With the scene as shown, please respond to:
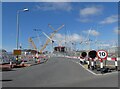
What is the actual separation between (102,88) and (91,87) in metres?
0.58

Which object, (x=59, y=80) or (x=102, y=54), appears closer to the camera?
(x=59, y=80)

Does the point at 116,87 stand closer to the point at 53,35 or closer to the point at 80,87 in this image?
the point at 80,87

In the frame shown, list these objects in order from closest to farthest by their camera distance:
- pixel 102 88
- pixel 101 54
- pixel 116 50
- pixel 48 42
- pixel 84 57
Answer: pixel 102 88 < pixel 101 54 < pixel 84 57 < pixel 116 50 < pixel 48 42

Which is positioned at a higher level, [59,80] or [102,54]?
[102,54]

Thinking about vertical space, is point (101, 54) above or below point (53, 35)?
below

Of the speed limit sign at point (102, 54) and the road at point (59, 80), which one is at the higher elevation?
the speed limit sign at point (102, 54)

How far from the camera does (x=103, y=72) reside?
81.4 feet

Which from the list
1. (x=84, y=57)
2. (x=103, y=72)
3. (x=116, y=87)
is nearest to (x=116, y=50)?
(x=84, y=57)

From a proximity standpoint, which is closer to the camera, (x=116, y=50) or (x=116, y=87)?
(x=116, y=87)

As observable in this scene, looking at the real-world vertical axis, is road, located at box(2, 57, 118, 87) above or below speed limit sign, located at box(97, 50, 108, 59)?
below

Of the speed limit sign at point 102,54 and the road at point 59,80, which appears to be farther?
the speed limit sign at point 102,54

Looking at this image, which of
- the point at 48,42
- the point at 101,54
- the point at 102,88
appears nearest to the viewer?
the point at 102,88

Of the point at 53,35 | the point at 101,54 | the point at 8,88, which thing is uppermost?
the point at 53,35

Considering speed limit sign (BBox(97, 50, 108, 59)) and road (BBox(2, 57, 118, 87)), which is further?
speed limit sign (BBox(97, 50, 108, 59))
